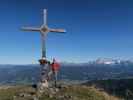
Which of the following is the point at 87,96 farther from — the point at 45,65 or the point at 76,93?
the point at 45,65

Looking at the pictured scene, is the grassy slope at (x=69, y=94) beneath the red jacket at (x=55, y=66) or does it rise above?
beneath

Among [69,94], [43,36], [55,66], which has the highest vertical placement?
[43,36]

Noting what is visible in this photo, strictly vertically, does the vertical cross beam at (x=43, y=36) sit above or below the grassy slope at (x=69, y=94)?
above

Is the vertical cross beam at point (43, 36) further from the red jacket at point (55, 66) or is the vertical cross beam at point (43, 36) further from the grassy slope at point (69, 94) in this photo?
the grassy slope at point (69, 94)

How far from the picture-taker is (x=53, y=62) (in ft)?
112

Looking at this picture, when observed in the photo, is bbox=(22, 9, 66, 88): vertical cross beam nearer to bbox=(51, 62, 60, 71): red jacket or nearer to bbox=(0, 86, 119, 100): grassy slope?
bbox=(51, 62, 60, 71): red jacket

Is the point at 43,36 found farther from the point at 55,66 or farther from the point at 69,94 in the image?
the point at 69,94

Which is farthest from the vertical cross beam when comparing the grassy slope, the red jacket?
the grassy slope

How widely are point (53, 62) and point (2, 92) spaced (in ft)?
25.0

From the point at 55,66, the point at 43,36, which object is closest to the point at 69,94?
the point at 55,66

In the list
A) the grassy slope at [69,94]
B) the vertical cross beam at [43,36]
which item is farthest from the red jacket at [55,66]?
the grassy slope at [69,94]

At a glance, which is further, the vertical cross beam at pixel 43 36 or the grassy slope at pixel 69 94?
the vertical cross beam at pixel 43 36

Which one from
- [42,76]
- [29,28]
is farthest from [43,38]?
[42,76]

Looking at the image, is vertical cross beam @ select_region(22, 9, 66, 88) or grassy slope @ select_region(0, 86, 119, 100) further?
vertical cross beam @ select_region(22, 9, 66, 88)
